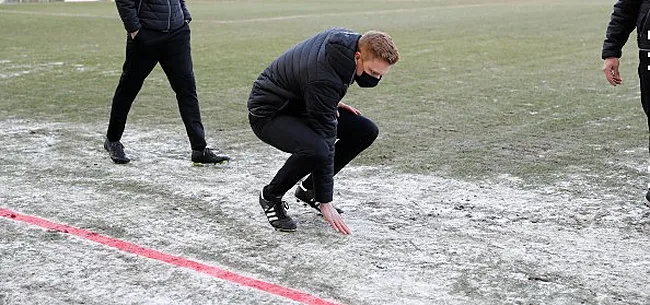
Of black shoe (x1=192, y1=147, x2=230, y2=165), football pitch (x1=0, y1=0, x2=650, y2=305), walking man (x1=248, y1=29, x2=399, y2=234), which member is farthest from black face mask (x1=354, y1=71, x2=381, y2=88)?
black shoe (x1=192, y1=147, x2=230, y2=165)

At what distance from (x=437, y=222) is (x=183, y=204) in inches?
61.3

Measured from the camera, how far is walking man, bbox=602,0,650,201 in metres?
5.73

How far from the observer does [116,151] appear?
7.16m

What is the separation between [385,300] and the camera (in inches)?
168

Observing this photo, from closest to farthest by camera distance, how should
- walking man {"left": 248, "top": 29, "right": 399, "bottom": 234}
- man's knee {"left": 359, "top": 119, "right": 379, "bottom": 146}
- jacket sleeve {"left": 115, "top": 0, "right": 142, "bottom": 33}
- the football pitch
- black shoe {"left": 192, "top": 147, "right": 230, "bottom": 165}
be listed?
the football pitch → walking man {"left": 248, "top": 29, "right": 399, "bottom": 234} → man's knee {"left": 359, "top": 119, "right": 379, "bottom": 146} → jacket sleeve {"left": 115, "top": 0, "right": 142, "bottom": 33} → black shoe {"left": 192, "top": 147, "right": 230, "bottom": 165}

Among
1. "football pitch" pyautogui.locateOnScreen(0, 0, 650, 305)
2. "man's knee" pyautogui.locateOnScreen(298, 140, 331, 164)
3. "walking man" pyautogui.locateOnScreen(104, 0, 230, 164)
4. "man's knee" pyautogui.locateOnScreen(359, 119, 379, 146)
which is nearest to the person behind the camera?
"football pitch" pyautogui.locateOnScreen(0, 0, 650, 305)

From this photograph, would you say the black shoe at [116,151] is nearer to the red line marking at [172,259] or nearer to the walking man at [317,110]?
the red line marking at [172,259]

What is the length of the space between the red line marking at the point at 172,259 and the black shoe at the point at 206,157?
1671mm

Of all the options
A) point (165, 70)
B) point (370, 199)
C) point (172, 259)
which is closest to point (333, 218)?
point (370, 199)

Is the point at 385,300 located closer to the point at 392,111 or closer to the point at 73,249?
the point at 73,249

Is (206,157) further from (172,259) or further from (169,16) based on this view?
(172,259)

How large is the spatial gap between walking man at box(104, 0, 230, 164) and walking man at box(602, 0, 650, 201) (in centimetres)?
279

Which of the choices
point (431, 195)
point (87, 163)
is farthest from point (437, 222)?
point (87, 163)

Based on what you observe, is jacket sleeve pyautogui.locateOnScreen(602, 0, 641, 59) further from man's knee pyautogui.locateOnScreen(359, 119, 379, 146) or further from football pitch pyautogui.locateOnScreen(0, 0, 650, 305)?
man's knee pyautogui.locateOnScreen(359, 119, 379, 146)
